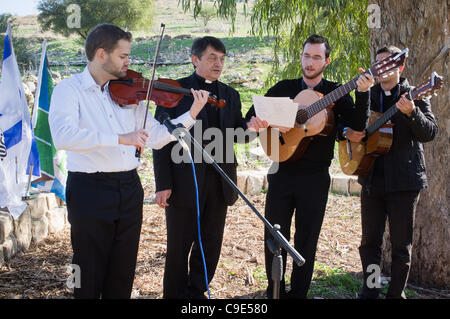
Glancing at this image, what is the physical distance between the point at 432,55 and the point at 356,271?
216 centimetres

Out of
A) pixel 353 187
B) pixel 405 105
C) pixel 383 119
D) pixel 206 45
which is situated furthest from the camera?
pixel 353 187

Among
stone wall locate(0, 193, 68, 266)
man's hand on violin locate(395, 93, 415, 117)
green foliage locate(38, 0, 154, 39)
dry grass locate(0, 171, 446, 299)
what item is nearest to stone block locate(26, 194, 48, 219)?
stone wall locate(0, 193, 68, 266)

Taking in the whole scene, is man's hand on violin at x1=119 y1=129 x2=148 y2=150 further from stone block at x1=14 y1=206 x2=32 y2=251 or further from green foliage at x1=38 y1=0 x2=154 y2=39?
green foliage at x1=38 y1=0 x2=154 y2=39

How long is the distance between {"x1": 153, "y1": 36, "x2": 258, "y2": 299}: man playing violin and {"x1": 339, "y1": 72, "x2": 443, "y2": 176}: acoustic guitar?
933mm

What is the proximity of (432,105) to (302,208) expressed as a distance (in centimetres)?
163

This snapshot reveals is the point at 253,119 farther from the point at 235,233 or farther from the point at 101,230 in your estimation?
the point at 235,233

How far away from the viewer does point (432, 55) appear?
165 inches

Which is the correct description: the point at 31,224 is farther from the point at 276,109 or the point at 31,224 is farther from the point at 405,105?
the point at 405,105

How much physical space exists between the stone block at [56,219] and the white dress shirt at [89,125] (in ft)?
9.00

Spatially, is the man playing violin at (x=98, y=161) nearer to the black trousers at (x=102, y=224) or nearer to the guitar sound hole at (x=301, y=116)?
the black trousers at (x=102, y=224)

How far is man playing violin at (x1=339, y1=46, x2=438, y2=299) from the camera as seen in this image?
3666 millimetres

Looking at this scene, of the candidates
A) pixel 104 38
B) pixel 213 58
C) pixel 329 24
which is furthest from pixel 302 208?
pixel 329 24

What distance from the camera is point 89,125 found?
2807 millimetres

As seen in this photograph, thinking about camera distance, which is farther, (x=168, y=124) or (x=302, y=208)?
(x=302, y=208)
